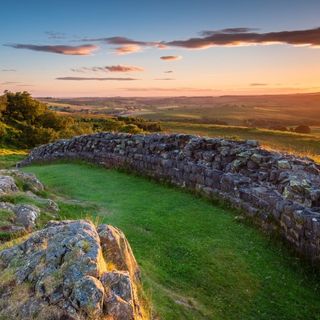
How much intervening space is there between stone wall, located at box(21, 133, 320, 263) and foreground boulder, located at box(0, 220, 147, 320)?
563cm

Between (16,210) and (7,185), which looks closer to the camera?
(16,210)

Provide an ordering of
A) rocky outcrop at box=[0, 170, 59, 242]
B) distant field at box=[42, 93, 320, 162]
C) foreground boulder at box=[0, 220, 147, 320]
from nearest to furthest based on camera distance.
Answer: foreground boulder at box=[0, 220, 147, 320], rocky outcrop at box=[0, 170, 59, 242], distant field at box=[42, 93, 320, 162]

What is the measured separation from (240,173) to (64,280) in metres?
9.71

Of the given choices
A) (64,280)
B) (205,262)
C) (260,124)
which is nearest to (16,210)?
(205,262)

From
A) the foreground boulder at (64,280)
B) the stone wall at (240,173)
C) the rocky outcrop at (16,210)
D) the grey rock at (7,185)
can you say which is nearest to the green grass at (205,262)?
the stone wall at (240,173)

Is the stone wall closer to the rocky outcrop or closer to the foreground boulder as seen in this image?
the rocky outcrop

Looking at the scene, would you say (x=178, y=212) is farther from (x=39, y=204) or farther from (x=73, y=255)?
(x=73, y=255)

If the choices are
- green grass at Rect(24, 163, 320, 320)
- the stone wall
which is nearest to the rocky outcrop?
green grass at Rect(24, 163, 320, 320)

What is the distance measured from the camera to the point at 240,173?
45.8ft

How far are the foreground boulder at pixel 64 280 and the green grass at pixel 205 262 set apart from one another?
1658 millimetres

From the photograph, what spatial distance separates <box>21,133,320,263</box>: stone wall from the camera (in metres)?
10.3

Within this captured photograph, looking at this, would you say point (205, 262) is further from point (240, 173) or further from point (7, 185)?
point (7, 185)

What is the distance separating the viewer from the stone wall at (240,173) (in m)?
10.3

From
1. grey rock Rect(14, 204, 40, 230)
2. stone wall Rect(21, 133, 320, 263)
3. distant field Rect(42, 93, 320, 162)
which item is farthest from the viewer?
distant field Rect(42, 93, 320, 162)
